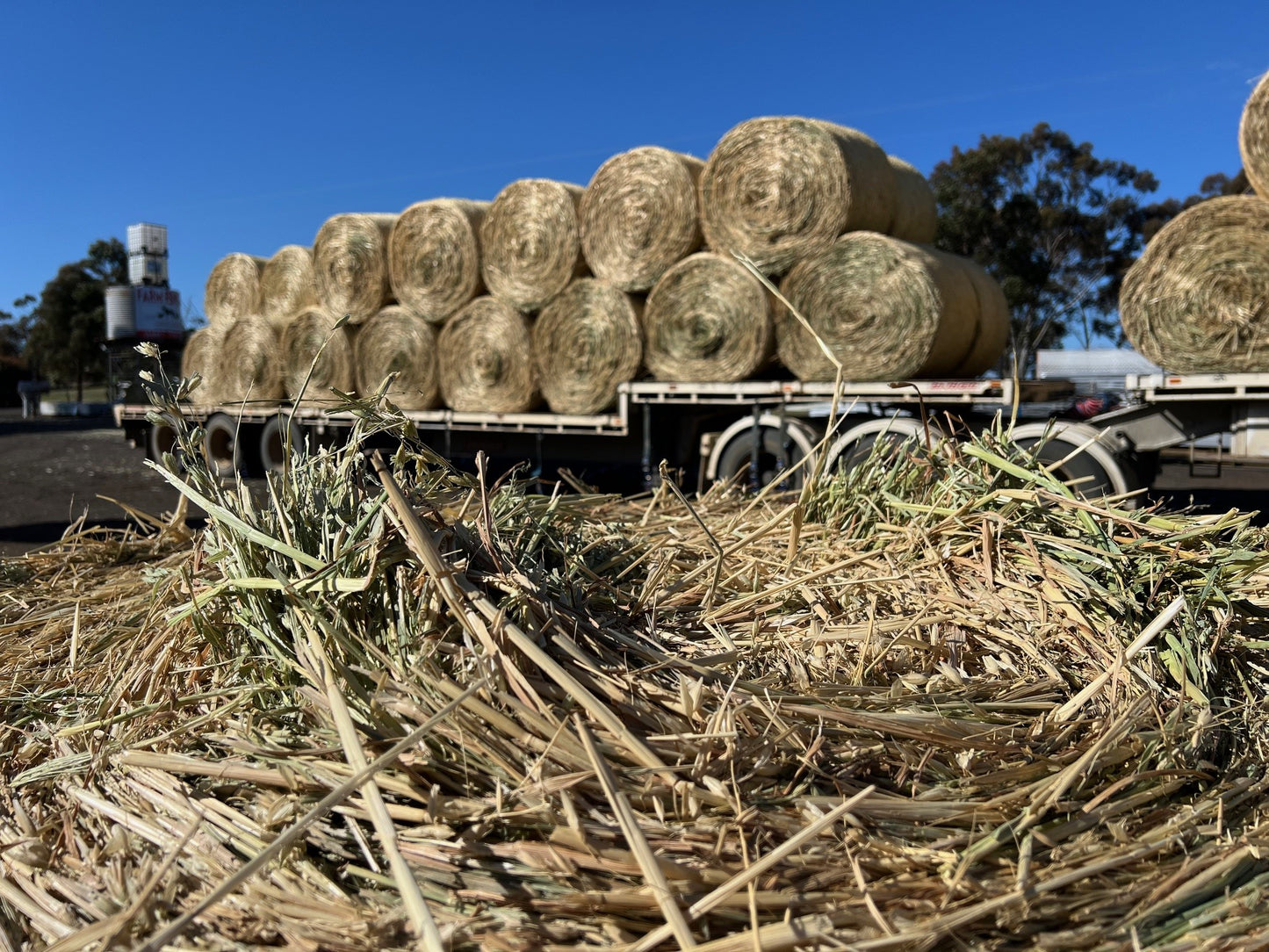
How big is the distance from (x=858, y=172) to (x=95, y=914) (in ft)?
24.0

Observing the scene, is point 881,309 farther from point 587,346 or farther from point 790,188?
point 587,346

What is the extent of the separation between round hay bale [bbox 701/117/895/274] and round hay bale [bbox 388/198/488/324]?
2837 millimetres

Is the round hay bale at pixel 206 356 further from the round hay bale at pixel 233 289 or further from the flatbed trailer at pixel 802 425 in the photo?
the flatbed trailer at pixel 802 425

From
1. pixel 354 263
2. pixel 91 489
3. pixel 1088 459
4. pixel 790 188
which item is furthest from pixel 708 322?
pixel 91 489

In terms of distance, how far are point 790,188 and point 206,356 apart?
958cm

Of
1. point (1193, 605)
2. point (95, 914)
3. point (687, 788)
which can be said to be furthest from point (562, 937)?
point (1193, 605)

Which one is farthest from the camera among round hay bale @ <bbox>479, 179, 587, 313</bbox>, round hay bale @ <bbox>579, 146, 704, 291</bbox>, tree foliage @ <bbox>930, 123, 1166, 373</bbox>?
tree foliage @ <bbox>930, 123, 1166, 373</bbox>

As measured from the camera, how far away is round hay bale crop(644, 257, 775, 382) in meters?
7.88

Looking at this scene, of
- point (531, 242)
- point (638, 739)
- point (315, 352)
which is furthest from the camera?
point (315, 352)

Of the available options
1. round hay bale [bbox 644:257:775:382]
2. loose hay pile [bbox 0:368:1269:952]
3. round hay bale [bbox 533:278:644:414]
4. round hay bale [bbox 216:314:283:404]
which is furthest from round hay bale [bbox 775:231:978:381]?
round hay bale [bbox 216:314:283:404]

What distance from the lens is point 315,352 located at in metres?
11.4

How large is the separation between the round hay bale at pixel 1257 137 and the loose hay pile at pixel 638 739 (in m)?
5.00

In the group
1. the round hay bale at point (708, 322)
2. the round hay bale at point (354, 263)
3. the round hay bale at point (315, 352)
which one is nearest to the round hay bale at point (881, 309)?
the round hay bale at point (708, 322)

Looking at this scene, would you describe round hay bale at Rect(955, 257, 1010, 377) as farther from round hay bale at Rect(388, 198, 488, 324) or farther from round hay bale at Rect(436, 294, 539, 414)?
round hay bale at Rect(388, 198, 488, 324)
